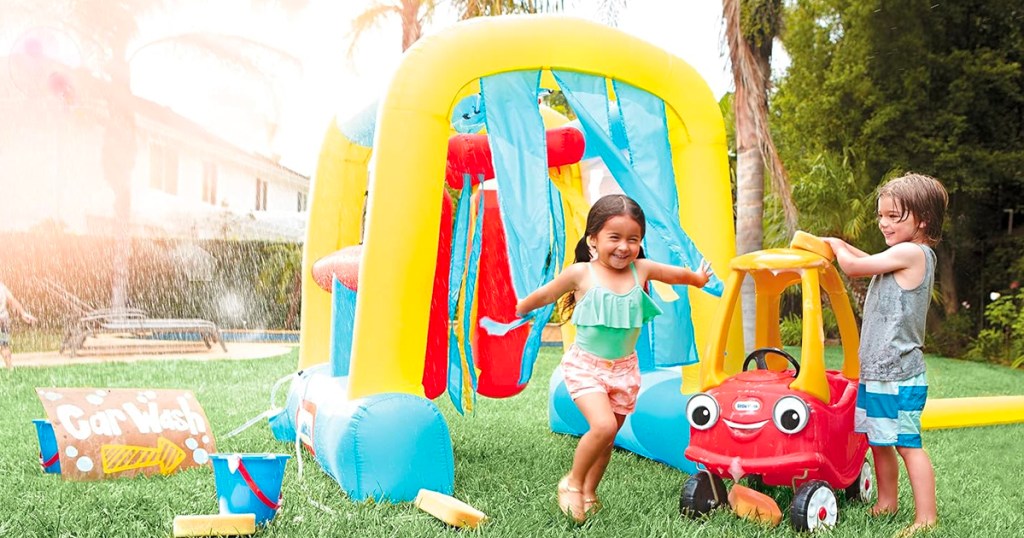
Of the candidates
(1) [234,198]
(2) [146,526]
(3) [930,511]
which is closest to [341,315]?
(2) [146,526]

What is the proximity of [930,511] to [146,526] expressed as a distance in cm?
312

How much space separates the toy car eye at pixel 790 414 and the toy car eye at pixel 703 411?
0.85 feet

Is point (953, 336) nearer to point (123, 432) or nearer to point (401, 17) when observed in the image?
point (401, 17)

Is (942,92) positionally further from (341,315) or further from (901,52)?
(341,315)

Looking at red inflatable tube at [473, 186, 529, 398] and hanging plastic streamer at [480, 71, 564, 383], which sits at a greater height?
hanging plastic streamer at [480, 71, 564, 383]

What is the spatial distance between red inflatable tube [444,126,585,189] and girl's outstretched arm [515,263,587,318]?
0.96 meters

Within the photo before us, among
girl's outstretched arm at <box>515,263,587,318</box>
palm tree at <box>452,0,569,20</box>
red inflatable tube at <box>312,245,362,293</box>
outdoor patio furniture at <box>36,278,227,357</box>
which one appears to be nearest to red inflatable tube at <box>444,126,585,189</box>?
red inflatable tube at <box>312,245,362,293</box>

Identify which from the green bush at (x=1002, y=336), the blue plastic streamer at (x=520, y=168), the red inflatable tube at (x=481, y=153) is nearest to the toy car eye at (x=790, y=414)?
the blue plastic streamer at (x=520, y=168)

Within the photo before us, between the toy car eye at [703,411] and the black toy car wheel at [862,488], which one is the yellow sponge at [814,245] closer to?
the toy car eye at [703,411]

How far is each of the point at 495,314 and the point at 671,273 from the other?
119 cm

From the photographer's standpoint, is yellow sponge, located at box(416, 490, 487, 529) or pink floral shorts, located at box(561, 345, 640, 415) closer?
yellow sponge, located at box(416, 490, 487, 529)

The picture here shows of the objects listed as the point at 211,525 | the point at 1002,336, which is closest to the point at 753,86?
the point at 1002,336

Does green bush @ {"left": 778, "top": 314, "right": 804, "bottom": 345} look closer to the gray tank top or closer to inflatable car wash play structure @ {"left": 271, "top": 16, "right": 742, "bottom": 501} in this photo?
inflatable car wash play structure @ {"left": 271, "top": 16, "right": 742, "bottom": 501}

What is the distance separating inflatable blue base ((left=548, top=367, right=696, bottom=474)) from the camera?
4.76m
